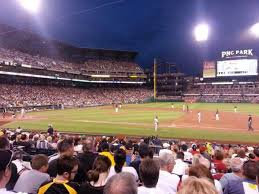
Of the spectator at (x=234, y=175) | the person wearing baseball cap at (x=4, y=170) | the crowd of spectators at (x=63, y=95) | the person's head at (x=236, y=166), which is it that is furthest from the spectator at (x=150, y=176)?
the crowd of spectators at (x=63, y=95)

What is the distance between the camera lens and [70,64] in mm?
95750

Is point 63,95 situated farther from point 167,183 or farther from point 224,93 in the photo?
point 167,183

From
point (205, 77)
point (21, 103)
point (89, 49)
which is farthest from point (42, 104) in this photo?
point (205, 77)

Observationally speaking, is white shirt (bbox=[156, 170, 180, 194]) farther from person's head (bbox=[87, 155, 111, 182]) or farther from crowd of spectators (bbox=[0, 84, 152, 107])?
crowd of spectators (bbox=[0, 84, 152, 107])

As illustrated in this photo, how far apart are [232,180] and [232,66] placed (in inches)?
3612

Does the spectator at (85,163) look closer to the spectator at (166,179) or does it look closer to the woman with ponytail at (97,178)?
the woman with ponytail at (97,178)

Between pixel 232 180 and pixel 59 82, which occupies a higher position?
pixel 59 82

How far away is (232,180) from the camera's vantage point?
5.59 metres

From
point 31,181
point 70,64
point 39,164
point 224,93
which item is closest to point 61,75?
point 70,64

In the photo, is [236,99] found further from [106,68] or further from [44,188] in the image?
[44,188]

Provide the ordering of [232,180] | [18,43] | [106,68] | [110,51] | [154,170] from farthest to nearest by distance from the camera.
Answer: [110,51]
[106,68]
[18,43]
[232,180]
[154,170]

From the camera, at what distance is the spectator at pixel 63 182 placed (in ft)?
14.1

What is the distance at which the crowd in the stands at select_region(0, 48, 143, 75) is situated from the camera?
70125 mm

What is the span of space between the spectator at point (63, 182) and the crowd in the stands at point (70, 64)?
64529 mm
